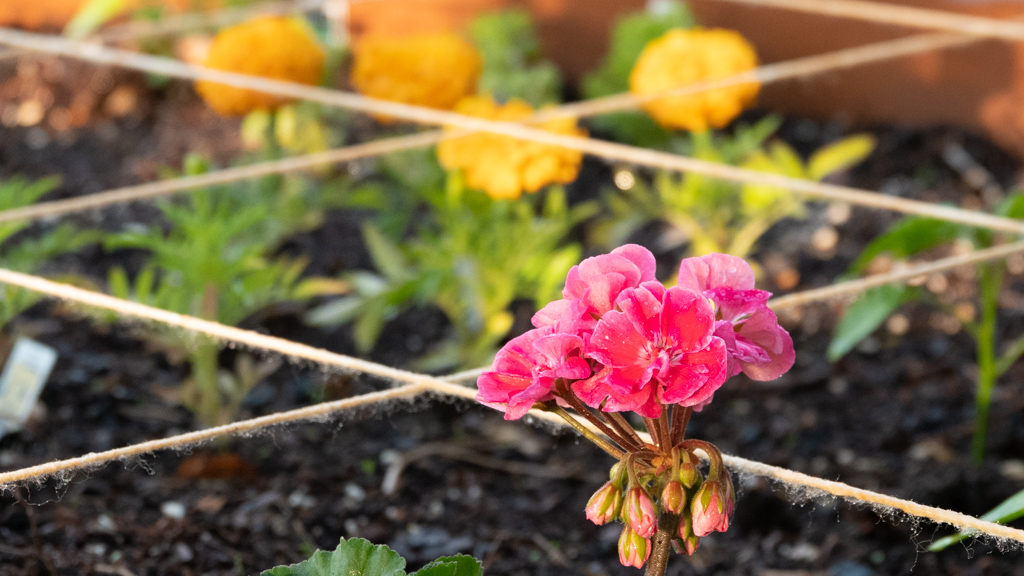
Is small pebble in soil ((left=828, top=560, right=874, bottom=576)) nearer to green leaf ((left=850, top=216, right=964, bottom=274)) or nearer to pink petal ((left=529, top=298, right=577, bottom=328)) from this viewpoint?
green leaf ((left=850, top=216, right=964, bottom=274))

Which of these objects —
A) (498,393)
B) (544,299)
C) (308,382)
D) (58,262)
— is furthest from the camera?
(58,262)

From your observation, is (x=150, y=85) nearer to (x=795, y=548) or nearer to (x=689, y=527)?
(x=795, y=548)

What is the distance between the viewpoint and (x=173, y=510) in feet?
4.13

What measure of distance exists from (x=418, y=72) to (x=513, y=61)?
63cm

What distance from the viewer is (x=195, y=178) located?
134cm

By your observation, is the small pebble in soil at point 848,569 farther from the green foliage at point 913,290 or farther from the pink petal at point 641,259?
the pink petal at point 641,259

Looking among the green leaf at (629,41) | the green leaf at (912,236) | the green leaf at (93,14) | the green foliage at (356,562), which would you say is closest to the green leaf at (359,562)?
the green foliage at (356,562)

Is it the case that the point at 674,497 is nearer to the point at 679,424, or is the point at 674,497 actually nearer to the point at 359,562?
the point at 679,424

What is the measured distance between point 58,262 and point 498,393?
65.6 inches

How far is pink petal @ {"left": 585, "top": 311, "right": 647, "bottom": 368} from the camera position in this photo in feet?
2.04

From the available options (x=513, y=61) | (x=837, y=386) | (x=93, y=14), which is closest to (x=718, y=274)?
(x=837, y=386)

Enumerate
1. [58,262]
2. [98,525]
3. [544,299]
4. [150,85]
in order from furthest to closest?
[150,85]
[58,262]
[544,299]
[98,525]

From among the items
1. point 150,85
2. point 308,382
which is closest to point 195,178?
point 308,382

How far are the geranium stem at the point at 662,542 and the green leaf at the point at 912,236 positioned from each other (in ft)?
2.39
